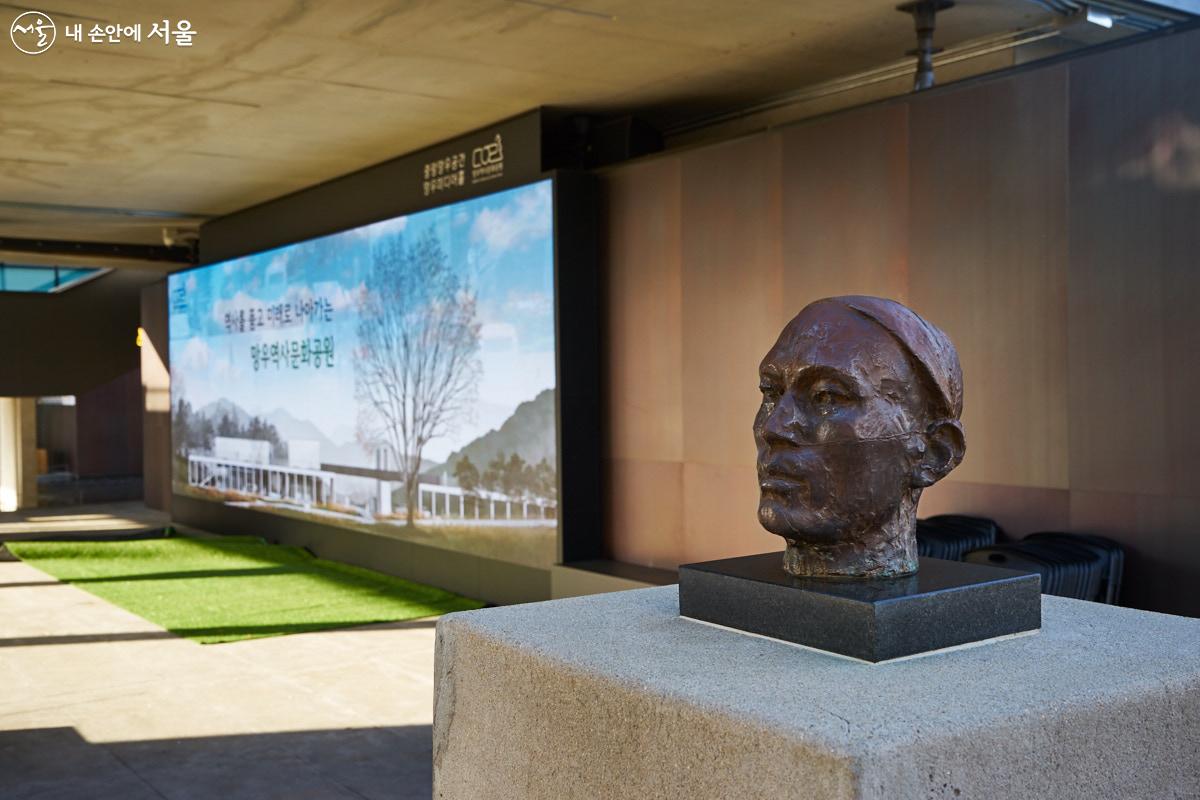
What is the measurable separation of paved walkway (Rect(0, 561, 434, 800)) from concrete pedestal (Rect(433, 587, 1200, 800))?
195 centimetres

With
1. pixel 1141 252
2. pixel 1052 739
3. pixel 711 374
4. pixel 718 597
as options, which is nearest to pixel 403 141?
pixel 711 374

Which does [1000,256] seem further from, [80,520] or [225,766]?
[80,520]

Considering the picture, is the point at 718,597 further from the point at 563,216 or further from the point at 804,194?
the point at 563,216

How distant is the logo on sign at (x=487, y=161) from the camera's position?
7.46 meters

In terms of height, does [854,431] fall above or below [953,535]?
above

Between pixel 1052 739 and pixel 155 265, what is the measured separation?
13268 mm

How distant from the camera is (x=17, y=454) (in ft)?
49.4

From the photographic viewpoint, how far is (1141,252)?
4309 mm

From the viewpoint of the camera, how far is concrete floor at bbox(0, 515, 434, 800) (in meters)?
4.39

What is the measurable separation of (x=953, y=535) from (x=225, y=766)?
9.61 feet

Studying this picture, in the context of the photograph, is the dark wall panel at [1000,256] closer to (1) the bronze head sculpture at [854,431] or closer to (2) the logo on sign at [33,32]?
(1) the bronze head sculpture at [854,431]

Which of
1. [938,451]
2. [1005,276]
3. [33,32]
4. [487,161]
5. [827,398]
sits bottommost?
[938,451]

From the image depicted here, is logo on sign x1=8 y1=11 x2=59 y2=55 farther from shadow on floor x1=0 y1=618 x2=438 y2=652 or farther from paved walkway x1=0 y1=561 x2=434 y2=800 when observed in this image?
shadow on floor x1=0 y1=618 x2=438 y2=652

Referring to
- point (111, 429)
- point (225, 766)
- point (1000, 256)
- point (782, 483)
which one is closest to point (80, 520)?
point (111, 429)
